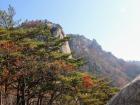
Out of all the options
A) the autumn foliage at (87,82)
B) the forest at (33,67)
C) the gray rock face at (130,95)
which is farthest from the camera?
the autumn foliage at (87,82)

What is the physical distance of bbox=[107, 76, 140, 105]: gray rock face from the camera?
349 inches

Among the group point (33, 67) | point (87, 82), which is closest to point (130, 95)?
point (33, 67)

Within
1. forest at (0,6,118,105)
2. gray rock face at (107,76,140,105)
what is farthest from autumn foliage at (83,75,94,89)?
gray rock face at (107,76,140,105)

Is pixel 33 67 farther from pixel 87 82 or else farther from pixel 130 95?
pixel 130 95

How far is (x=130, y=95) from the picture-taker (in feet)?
29.3

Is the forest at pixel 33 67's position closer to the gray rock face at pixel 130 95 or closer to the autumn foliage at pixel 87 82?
the autumn foliage at pixel 87 82

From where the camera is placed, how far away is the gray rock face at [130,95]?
349 inches

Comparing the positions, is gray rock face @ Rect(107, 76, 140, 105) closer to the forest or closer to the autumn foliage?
the forest

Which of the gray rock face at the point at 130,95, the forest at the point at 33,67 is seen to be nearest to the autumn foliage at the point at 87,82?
the forest at the point at 33,67

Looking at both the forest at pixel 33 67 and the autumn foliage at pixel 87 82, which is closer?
the forest at pixel 33 67

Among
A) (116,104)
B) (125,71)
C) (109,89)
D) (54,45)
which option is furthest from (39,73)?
(125,71)

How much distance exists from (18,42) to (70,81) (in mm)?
5214

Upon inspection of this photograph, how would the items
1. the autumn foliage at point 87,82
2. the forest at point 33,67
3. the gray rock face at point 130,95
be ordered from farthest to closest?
the autumn foliage at point 87,82 < the forest at point 33,67 < the gray rock face at point 130,95

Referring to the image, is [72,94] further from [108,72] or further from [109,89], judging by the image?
[108,72]
